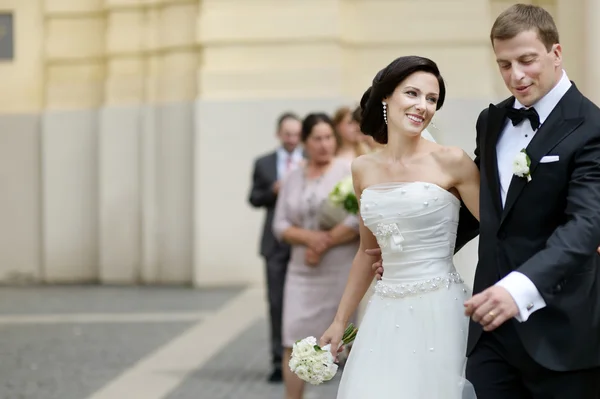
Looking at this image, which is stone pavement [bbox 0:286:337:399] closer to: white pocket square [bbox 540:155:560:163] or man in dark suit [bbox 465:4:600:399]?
man in dark suit [bbox 465:4:600:399]

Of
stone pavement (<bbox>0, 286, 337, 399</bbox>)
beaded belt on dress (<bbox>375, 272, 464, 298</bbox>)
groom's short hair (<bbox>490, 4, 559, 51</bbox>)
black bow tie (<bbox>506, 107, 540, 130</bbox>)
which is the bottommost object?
stone pavement (<bbox>0, 286, 337, 399</bbox>)

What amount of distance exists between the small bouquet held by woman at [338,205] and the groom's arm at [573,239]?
3.52m

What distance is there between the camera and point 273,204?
9.48 m

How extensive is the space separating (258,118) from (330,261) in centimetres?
660

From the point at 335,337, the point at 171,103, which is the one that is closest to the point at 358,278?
the point at 335,337

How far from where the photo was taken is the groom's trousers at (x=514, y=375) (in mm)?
3787

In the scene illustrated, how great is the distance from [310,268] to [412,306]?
3.31 meters

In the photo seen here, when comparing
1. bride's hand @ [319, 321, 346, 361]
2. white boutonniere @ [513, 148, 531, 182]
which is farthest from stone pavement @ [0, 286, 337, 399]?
white boutonniere @ [513, 148, 531, 182]

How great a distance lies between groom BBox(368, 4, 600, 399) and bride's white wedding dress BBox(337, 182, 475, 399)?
342 millimetres

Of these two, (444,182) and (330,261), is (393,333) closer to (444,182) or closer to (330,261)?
(444,182)

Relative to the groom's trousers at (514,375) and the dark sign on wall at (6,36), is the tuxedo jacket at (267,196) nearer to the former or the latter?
the groom's trousers at (514,375)

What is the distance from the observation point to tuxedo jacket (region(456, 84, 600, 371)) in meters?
3.66

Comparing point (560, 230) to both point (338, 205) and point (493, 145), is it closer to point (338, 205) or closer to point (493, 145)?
point (493, 145)

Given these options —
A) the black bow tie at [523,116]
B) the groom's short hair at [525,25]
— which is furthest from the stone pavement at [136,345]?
the groom's short hair at [525,25]
